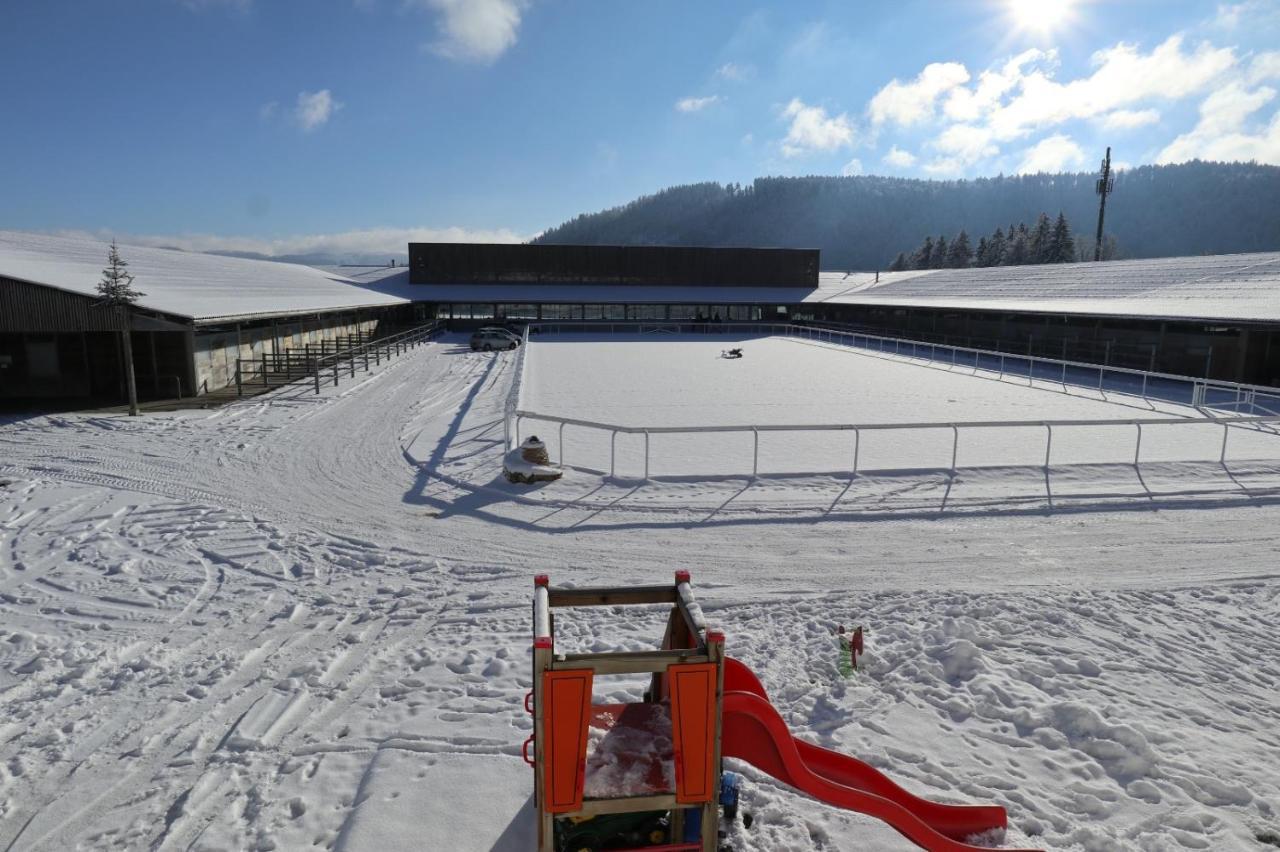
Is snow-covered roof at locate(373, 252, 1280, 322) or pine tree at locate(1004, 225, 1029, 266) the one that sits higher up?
pine tree at locate(1004, 225, 1029, 266)

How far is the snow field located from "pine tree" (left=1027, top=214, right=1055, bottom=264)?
59.7 meters

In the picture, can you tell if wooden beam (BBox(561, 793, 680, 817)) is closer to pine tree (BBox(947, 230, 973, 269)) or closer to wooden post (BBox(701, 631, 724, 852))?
wooden post (BBox(701, 631, 724, 852))

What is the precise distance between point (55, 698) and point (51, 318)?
1864 cm

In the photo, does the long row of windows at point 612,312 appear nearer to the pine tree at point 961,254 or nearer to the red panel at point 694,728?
the pine tree at point 961,254

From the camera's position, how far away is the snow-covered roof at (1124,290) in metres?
26.1

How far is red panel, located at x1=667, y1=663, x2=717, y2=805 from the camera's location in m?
3.70

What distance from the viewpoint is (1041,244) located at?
270 feet

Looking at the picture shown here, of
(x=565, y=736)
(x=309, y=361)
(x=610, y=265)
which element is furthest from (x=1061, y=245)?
(x=565, y=736)

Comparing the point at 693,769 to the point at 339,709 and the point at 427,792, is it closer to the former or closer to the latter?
the point at 427,792

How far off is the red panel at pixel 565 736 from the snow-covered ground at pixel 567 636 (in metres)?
1.07

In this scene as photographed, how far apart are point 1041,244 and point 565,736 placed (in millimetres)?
93316

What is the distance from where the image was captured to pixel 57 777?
Answer: 501 centimetres

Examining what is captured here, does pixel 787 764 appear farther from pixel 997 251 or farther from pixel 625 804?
pixel 997 251

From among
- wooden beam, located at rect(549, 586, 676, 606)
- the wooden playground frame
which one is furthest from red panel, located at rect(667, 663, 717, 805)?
wooden beam, located at rect(549, 586, 676, 606)
